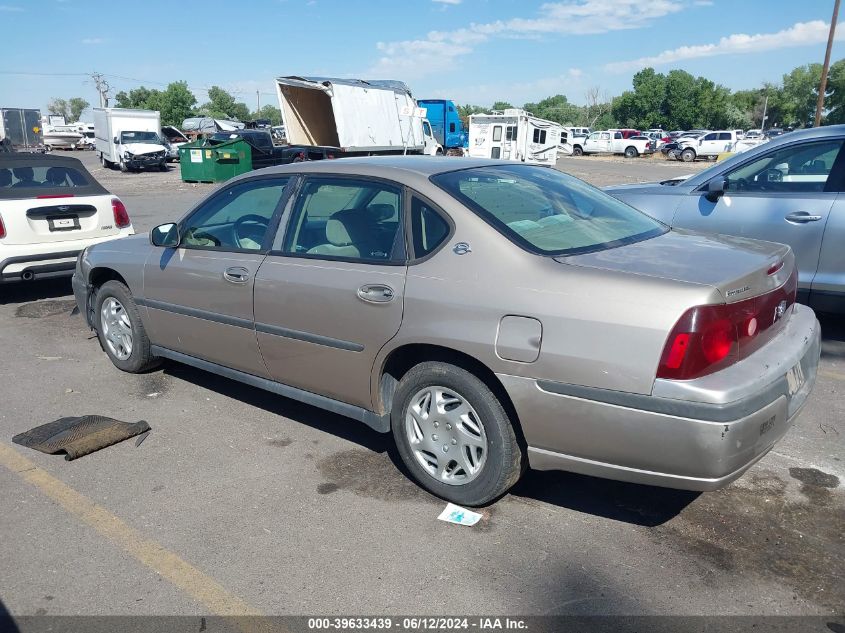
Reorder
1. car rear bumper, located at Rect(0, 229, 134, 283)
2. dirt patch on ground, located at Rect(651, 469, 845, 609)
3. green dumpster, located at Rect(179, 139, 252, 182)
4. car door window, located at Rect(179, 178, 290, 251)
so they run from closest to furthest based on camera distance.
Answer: dirt patch on ground, located at Rect(651, 469, 845, 609) → car door window, located at Rect(179, 178, 290, 251) → car rear bumper, located at Rect(0, 229, 134, 283) → green dumpster, located at Rect(179, 139, 252, 182)

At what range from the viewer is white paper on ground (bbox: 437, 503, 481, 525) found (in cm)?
331

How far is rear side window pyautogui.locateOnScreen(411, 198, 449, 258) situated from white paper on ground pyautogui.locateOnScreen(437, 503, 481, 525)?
1.24 metres

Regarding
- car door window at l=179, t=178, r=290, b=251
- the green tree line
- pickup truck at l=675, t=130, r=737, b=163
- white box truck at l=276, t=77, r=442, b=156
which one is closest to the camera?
car door window at l=179, t=178, r=290, b=251

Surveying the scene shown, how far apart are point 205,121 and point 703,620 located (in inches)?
2112

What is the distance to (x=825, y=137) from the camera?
223 inches

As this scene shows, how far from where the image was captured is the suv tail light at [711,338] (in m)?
2.68

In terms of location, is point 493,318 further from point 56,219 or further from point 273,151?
point 273,151

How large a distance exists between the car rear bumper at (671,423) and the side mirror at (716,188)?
9.95 ft

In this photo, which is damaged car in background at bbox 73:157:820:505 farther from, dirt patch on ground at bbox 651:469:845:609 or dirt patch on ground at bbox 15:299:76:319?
dirt patch on ground at bbox 15:299:76:319

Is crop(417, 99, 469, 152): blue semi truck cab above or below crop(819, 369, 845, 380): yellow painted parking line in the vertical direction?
above

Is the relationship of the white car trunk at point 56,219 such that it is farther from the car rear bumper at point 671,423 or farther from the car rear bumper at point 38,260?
the car rear bumper at point 671,423

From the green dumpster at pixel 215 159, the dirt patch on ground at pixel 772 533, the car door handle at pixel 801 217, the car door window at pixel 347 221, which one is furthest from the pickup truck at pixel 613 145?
the dirt patch on ground at pixel 772 533

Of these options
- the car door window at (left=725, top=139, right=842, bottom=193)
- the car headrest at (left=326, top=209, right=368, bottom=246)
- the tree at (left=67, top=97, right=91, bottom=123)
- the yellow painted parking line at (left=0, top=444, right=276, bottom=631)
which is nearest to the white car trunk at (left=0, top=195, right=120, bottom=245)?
the yellow painted parking line at (left=0, top=444, right=276, bottom=631)

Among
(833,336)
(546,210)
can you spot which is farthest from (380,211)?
(833,336)
